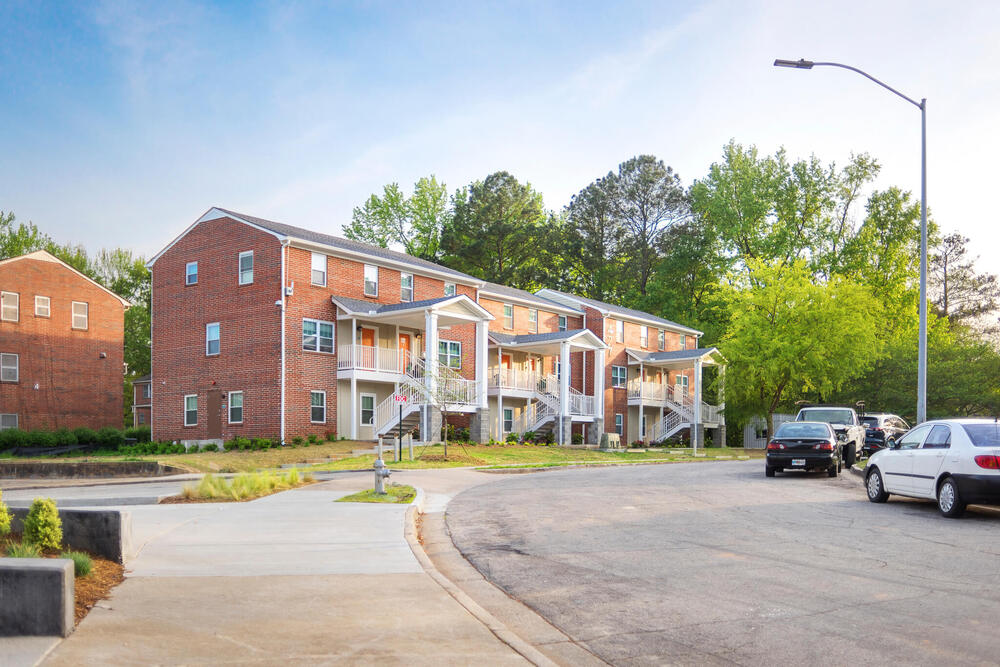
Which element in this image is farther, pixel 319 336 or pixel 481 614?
pixel 319 336

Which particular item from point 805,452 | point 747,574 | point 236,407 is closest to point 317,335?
point 236,407

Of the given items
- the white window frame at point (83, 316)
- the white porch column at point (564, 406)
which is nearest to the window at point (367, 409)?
the white porch column at point (564, 406)

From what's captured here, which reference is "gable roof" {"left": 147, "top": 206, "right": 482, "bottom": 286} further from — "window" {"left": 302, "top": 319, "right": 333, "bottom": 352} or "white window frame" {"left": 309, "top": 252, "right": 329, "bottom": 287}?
"window" {"left": 302, "top": 319, "right": 333, "bottom": 352}

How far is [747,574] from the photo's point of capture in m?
8.83

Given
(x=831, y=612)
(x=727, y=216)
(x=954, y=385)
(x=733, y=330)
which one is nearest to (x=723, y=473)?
(x=831, y=612)

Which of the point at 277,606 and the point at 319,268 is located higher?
the point at 319,268

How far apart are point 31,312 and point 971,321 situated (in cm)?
6686

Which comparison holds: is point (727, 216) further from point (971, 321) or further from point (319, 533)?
point (319, 533)

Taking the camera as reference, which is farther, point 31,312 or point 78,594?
point 31,312

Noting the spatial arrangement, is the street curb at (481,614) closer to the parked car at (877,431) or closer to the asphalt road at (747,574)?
the asphalt road at (747,574)

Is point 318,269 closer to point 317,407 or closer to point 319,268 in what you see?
point 319,268

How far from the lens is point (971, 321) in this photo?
71.2 meters

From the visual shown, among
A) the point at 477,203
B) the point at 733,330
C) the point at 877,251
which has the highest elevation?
the point at 477,203

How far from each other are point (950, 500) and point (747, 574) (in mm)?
6987
